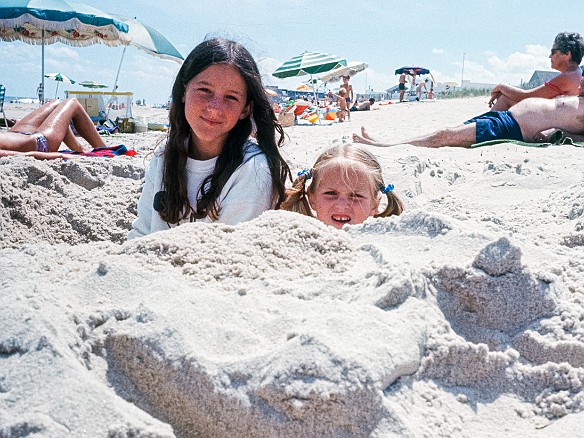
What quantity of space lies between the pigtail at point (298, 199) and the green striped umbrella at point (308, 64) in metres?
18.1

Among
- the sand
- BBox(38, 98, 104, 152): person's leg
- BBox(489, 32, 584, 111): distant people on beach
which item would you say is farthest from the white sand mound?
BBox(489, 32, 584, 111): distant people on beach

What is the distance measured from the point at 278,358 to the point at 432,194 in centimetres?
280

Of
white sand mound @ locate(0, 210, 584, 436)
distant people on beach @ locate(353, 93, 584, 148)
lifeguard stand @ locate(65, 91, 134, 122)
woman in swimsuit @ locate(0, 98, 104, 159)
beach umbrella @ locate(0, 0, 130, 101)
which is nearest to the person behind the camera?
white sand mound @ locate(0, 210, 584, 436)

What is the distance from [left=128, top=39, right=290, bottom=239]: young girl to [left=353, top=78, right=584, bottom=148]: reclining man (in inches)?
107

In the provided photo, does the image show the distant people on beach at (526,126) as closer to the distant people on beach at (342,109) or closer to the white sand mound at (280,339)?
the white sand mound at (280,339)

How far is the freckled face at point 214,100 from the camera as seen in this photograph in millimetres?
2584

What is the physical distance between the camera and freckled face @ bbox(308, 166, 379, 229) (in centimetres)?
266

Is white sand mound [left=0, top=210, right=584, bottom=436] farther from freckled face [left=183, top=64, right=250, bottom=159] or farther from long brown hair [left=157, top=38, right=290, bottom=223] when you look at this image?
freckled face [left=183, top=64, right=250, bottom=159]

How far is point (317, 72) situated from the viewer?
68.7 ft

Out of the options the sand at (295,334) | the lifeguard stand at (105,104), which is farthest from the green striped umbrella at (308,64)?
the sand at (295,334)

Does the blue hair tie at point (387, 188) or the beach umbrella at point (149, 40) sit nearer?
the blue hair tie at point (387, 188)

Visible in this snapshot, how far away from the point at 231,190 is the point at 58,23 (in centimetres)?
953

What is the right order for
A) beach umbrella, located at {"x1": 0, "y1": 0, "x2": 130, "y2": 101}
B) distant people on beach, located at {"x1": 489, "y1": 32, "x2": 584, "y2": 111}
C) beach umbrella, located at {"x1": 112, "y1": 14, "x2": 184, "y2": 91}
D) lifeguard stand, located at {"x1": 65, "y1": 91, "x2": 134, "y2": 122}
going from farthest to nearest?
beach umbrella, located at {"x1": 112, "y1": 14, "x2": 184, "y2": 91}
lifeguard stand, located at {"x1": 65, "y1": 91, "x2": 134, "y2": 122}
beach umbrella, located at {"x1": 0, "y1": 0, "x2": 130, "y2": 101}
distant people on beach, located at {"x1": 489, "y1": 32, "x2": 584, "y2": 111}

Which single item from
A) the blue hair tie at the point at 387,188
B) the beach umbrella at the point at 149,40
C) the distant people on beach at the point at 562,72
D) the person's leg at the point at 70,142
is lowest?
the person's leg at the point at 70,142
